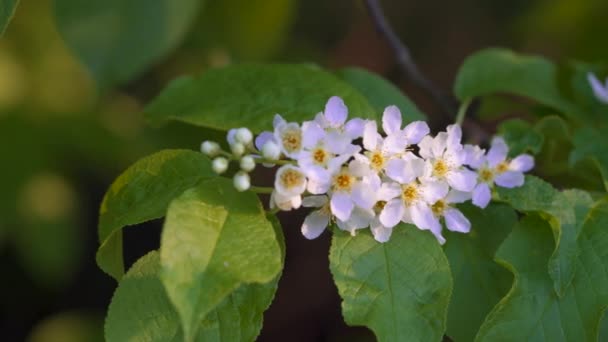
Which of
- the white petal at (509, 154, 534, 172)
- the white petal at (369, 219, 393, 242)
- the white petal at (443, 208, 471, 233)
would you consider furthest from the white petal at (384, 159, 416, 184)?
the white petal at (509, 154, 534, 172)

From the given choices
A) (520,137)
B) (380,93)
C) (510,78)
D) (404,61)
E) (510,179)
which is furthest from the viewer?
(404,61)

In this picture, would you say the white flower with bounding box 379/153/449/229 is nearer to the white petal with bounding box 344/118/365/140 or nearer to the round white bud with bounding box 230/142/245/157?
the white petal with bounding box 344/118/365/140

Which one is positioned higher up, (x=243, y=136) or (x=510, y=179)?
(x=243, y=136)

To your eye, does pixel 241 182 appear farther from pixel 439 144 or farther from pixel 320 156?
pixel 439 144

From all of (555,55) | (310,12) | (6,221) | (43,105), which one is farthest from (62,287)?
(555,55)

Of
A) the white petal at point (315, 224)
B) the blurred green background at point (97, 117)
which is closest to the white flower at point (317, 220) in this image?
the white petal at point (315, 224)

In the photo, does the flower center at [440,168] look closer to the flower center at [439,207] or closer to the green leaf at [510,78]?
the flower center at [439,207]

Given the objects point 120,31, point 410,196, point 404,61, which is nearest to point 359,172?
point 410,196
